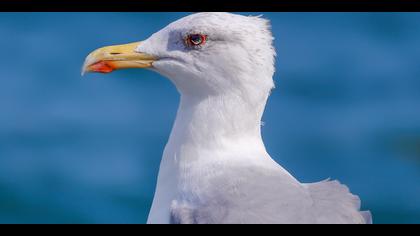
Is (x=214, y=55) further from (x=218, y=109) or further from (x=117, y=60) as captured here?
(x=117, y=60)

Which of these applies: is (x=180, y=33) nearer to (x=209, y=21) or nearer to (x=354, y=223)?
(x=209, y=21)

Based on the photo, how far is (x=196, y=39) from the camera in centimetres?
326

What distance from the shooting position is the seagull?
312 centimetres

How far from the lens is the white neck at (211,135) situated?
3219 millimetres

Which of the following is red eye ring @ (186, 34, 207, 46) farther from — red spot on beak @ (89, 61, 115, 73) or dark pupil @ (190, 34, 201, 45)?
red spot on beak @ (89, 61, 115, 73)

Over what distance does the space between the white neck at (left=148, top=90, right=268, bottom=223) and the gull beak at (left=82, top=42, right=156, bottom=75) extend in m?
0.18

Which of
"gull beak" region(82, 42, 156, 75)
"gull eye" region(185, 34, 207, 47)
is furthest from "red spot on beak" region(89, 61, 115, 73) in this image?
"gull eye" region(185, 34, 207, 47)

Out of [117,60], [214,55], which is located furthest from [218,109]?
[117,60]

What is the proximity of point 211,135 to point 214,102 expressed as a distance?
9 centimetres

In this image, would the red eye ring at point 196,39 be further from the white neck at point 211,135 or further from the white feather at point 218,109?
the white neck at point 211,135

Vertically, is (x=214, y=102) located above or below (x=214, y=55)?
below

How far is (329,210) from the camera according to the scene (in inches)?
118

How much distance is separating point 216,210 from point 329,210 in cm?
29

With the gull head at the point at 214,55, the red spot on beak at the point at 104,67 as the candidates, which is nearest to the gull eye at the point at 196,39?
the gull head at the point at 214,55
